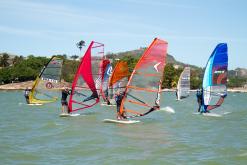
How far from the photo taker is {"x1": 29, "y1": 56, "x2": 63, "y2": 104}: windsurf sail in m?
35.1

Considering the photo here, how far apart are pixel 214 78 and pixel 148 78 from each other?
24.9 ft

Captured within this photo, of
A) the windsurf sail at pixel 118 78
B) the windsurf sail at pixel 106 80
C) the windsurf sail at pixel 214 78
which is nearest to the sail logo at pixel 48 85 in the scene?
the windsurf sail at pixel 106 80

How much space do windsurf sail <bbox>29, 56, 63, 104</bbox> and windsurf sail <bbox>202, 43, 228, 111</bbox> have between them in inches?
465

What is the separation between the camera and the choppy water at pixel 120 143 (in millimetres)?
14188

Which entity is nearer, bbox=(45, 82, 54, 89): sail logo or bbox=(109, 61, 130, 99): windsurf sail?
bbox=(45, 82, 54, 89): sail logo

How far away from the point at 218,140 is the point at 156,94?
5910 mm

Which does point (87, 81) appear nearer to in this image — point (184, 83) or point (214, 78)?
point (214, 78)

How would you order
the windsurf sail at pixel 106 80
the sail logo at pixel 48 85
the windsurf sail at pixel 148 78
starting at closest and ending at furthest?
1. the windsurf sail at pixel 148 78
2. the sail logo at pixel 48 85
3. the windsurf sail at pixel 106 80

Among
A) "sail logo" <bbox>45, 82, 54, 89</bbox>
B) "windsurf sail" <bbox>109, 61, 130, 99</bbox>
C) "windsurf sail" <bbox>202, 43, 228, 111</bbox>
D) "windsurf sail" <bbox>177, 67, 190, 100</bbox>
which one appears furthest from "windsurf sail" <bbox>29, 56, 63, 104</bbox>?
"windsurf sail" <bbox>177, 67, 190, 100</bbox>

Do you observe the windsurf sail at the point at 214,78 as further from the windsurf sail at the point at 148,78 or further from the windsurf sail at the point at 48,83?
the windsurf sail at the point at 48,83

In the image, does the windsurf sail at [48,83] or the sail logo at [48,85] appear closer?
the windsurf sail at [48,83]

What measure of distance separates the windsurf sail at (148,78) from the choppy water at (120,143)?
54.1 inches

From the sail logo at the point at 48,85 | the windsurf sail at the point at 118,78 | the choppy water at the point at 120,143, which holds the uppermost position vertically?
the windsurf sail at the point at 118,78

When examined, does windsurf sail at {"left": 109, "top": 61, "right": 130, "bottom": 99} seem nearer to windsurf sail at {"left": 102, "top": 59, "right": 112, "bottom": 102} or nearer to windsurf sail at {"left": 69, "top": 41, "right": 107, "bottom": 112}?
windsurf sail at {"left": 102, "top": 59, "right": 112, "bottom": 102}
